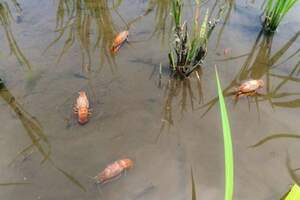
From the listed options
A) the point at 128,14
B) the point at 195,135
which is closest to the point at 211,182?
the point at 195,135

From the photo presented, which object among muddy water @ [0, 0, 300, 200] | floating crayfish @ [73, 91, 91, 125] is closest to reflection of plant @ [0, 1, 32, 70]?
muddy water @ [0, 0, 300, 200]

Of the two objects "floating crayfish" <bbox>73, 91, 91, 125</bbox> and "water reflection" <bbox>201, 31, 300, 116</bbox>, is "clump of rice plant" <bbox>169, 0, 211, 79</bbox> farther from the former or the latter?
"floating crayfish" <bbox>73, 91, 91, 125</bbox>

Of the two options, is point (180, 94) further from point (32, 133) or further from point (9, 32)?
point (9, 32)

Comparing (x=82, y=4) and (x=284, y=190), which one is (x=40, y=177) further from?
(x=82, y=4)

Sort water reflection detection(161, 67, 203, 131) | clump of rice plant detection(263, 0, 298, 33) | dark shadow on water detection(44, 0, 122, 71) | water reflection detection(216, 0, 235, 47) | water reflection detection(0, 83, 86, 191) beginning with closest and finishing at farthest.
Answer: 1. water reflection detection(0, 83, 86, 191)
2. water reflection detection(161, 67, 203, 131)
3. clump of rice plant detection(263, 0, 298, 33)
4. dark shadow on water detection(44, 0, 122, 71)
5. water reflection detection(216, 0, 235, 47)

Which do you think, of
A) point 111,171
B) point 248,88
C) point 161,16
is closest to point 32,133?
point 111,171
